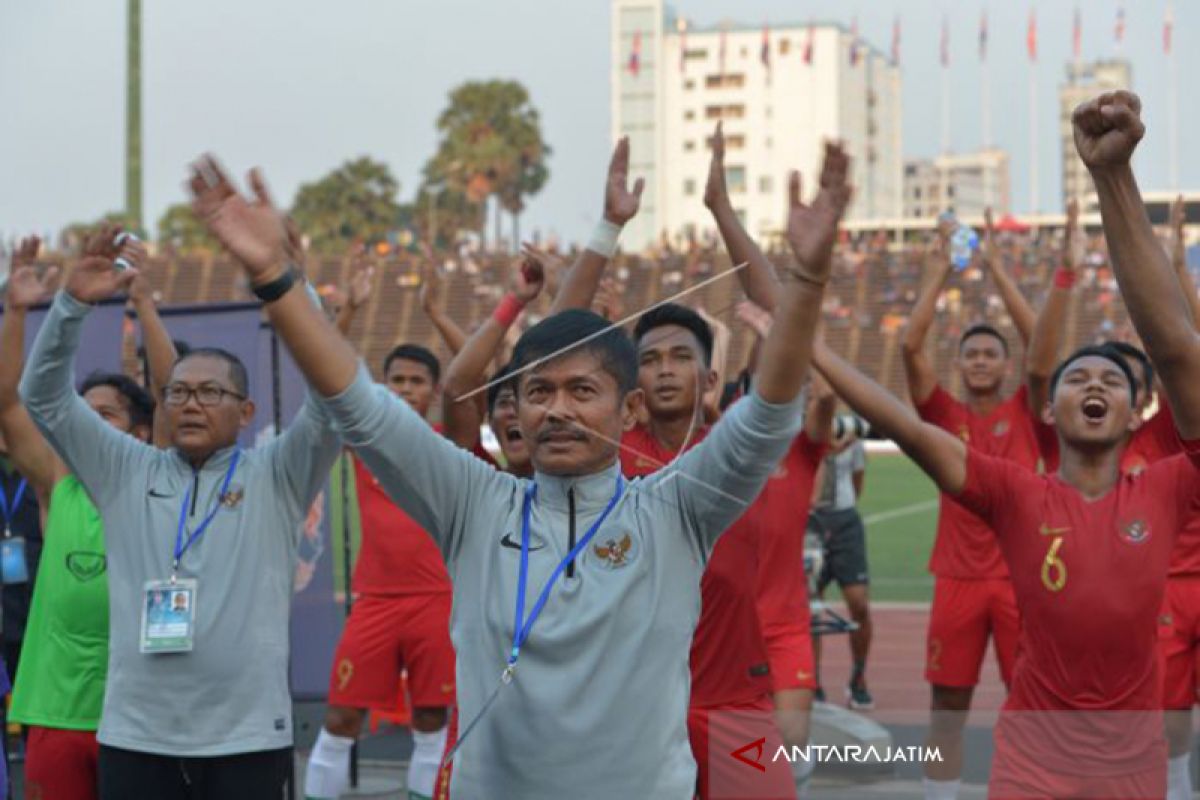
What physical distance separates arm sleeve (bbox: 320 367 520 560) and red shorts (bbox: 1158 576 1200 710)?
4.60 metres

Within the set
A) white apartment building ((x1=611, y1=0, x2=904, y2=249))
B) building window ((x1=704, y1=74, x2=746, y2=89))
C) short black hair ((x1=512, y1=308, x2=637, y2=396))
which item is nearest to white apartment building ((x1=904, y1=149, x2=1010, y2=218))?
white apartment building ((x1=611, y1=0, x2=904, y2=249))

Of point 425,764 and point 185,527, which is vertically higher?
point 185,527

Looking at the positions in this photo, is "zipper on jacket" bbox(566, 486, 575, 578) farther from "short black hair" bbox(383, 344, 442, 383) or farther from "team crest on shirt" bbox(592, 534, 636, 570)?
"short black hair" bbox(383, 344, 442, 383)

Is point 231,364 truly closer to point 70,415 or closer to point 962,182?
point 70,415

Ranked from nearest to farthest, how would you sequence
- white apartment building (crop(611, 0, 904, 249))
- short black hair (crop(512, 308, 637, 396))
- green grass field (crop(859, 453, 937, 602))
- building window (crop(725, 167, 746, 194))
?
short black hair (crop(512, 308, 637, 396)) → green grass field (crop(859, 453, 937, 602)) → white apartment building (crop(611, 0, 904, 249)) → building window (crop(725, 167, 746, 194))

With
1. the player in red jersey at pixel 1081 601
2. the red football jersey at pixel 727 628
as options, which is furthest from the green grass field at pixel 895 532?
the player in red jersey at pixel 1081 601

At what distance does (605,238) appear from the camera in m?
5.35

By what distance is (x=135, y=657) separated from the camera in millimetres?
5418

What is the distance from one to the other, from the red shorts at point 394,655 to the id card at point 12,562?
1373 mm

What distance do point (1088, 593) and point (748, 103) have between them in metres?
105

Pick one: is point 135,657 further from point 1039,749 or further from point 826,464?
point 826,464

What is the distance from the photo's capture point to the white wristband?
17.4 ft

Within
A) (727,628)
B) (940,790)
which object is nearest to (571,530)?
(727,628)

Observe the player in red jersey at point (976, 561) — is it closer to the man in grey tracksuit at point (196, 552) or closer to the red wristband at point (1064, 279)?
the red wristband at point (1064, 279)
